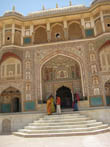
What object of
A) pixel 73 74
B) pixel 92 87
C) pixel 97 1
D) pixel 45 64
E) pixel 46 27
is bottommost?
pixel 92 87

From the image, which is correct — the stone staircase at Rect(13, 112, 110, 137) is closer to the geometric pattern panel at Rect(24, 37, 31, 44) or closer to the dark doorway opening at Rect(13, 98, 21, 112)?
the dark doorway opening at Rect(13, 98, 21, 112)

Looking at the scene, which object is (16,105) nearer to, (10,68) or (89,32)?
(10,68)

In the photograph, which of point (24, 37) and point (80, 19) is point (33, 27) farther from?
point (80, 19)

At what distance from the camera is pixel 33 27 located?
12938 millimetres

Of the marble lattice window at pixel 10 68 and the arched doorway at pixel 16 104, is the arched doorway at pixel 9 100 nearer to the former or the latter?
the arched doorway at pixel 16 104

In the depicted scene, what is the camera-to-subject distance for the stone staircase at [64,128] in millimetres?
6218

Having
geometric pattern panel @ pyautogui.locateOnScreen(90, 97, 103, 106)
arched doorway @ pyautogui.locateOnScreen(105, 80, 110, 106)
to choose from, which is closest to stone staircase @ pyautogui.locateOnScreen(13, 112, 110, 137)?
geometric pattern panel @ pyautogui.locateOnScreen(90, 97, 103, 106)

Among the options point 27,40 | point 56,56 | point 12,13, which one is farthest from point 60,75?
point 12,13

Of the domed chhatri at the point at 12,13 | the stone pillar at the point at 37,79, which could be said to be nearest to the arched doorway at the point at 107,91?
the stone pillar at the point at 37,79

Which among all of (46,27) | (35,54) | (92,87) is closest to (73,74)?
(92,87)

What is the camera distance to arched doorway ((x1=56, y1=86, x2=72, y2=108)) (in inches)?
496

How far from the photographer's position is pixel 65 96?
41.9ft

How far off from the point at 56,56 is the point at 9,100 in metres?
5.23

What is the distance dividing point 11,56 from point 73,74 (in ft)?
16.9
